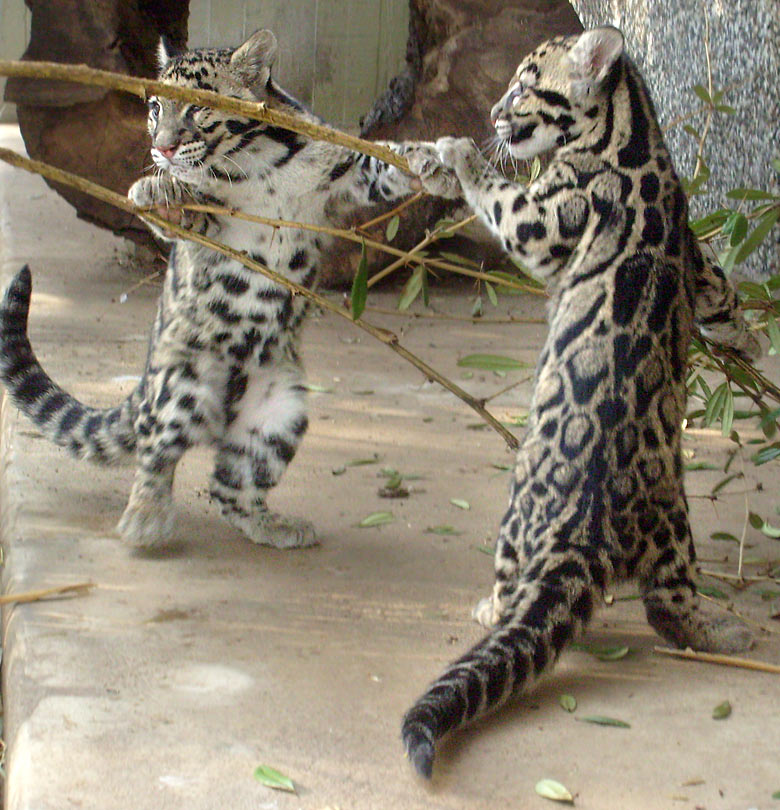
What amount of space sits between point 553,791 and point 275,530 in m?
1.91

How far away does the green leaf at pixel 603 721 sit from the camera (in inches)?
137

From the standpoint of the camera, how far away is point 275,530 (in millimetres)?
4758

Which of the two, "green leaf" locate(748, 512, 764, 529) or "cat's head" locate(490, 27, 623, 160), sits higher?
"cat's head" locate(490, 27, 623, 160)

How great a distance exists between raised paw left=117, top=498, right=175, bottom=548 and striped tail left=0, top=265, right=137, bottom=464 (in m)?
0.49

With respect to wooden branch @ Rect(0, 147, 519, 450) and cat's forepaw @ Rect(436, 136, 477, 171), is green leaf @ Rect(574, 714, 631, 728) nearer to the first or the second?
wooden branch @ Rect(0, 147, 519, 450)

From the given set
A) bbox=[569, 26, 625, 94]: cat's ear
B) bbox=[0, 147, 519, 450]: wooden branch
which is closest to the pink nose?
bbox=[0, 147, 519, 450]: wooden branch

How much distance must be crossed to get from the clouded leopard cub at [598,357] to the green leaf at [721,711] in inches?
13.2

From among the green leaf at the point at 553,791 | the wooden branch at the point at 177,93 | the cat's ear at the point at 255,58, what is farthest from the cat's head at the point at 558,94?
the green leaf at the point at 553,791

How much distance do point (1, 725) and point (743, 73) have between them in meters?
5.53

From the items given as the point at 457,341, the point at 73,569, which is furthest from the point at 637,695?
the point at 457,341

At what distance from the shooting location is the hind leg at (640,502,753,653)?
3.85 m

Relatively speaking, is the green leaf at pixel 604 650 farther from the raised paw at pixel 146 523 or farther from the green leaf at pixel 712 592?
the raised paw at pixel 146 523

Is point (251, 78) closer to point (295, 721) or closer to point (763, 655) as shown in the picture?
point (295, 721)

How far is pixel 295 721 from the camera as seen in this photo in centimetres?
346
